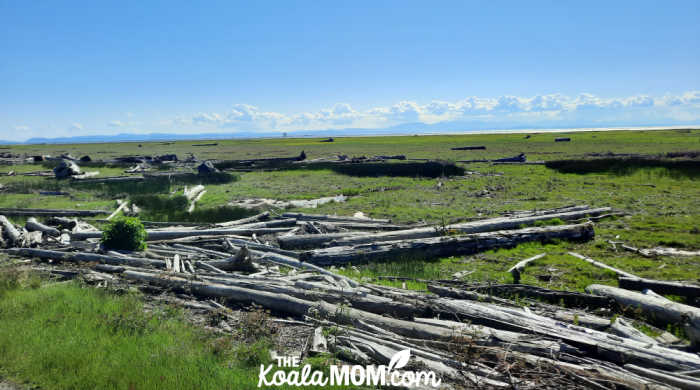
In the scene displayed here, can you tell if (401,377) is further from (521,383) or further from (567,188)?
(567,188)

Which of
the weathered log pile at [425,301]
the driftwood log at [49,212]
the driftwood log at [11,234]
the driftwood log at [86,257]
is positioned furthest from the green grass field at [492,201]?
the driftwood log at [86,257]

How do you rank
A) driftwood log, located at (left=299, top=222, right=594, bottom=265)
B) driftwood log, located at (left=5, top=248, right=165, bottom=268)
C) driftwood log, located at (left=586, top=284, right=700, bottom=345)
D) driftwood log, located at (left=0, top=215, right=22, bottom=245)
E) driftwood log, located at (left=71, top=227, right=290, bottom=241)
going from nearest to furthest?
driftwood log, located at (left=586, top=284, right=700, bottom=345) < driftwood log, located at (left=5, top=248, right=165, bottom=268) < driftwood log, located at (left=299, top=222, right=594, bottom=265) < driftwood log, located at (left=0, top=215, right=22, bottom=245) < driftwood log, located at (left=71, top=227, right=290, bottom=241)

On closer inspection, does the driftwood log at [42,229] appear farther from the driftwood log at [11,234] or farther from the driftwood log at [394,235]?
the driftwood log at [394,235]

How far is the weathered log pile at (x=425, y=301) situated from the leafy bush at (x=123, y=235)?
1.15ft

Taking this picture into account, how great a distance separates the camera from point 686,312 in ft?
20.5

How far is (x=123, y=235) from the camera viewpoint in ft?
38.3

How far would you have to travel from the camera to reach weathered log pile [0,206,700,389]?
5.09 meters

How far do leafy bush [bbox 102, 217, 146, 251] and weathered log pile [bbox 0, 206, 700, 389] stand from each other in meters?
0.35

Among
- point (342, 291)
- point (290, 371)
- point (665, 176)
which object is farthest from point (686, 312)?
point (665, 176)

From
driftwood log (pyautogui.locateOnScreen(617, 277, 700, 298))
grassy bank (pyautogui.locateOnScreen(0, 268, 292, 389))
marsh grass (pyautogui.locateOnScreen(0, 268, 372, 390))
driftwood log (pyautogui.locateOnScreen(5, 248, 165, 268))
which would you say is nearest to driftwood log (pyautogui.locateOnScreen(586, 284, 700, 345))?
driftwood log (pyautogui.locateOnScreen(617, 277, 700, 298))

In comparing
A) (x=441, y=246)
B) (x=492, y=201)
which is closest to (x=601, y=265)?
(x=441, y=246)

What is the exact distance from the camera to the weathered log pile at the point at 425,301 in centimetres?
509

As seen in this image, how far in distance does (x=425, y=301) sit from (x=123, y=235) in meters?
9.92

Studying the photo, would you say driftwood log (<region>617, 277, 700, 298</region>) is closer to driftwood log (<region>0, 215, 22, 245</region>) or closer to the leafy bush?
the leafy bush
